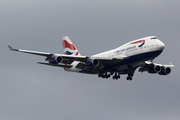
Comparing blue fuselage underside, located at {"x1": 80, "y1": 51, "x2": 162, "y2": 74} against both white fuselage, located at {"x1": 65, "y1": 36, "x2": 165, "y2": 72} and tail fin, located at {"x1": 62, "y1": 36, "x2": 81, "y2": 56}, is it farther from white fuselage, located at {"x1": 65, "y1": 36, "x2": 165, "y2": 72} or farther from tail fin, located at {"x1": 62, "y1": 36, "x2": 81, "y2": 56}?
tail fin, located at {"x1": 62, "y1": 36, "x2": 81, "y2": 56}

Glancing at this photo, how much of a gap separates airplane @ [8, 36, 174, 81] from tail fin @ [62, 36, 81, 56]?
5943mm

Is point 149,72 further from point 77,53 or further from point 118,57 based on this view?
point 77,53

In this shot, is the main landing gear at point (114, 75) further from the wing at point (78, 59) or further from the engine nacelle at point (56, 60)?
the engine nacelle at point (56, 60)

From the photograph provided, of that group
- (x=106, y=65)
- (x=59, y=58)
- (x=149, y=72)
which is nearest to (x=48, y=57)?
(x=59, y=58)

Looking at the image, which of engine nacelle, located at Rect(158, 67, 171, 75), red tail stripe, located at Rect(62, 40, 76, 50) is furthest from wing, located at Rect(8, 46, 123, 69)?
engine nacelle, located at Rect(158, 67, 171, 75)

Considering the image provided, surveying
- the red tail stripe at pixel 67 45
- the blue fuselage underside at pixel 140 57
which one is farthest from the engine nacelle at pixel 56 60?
the red tail stripe at pixel 67 45

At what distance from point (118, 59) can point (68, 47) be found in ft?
61.8

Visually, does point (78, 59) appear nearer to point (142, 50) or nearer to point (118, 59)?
point (118, 59)

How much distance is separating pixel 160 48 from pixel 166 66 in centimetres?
1392

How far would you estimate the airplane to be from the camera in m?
61.2

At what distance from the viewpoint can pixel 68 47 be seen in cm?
7856

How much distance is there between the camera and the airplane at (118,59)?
201ft

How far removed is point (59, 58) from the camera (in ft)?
201

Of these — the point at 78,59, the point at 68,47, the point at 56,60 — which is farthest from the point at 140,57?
the point at 68,47
